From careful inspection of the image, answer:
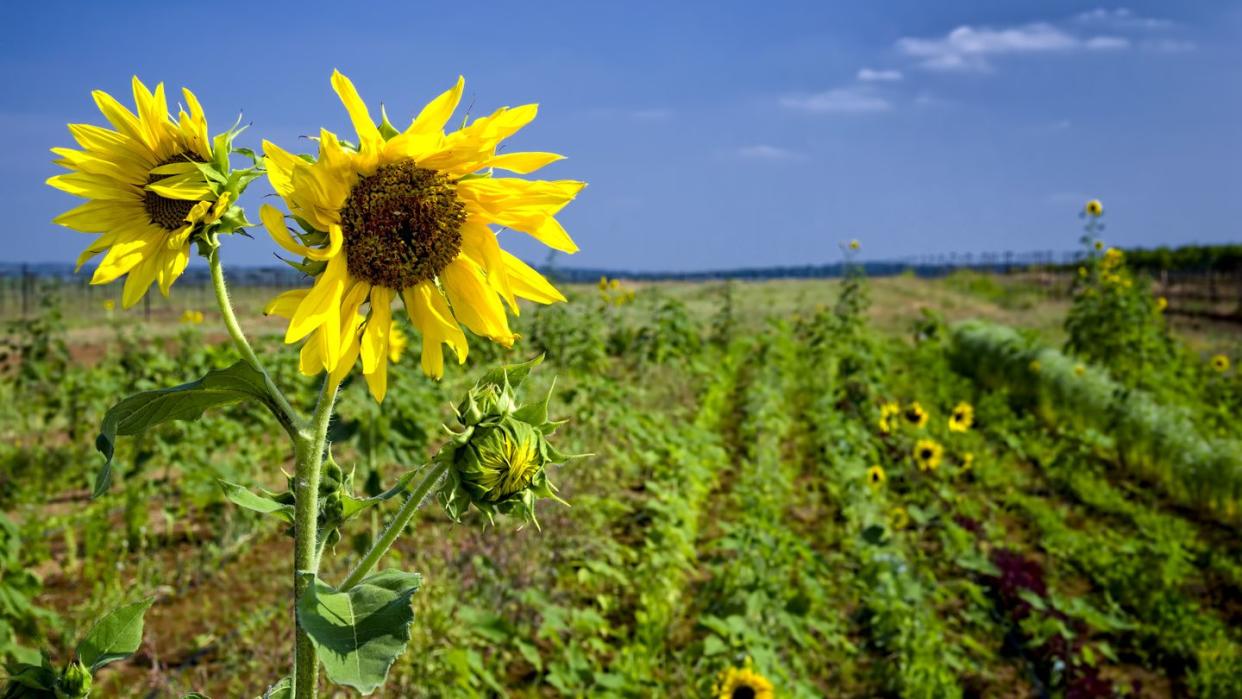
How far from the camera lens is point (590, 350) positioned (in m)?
9.29

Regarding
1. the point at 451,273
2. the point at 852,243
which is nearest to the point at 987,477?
the point at 852,243

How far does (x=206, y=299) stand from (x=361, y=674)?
40045 mm

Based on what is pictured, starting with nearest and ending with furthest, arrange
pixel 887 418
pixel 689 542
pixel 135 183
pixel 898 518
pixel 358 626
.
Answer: pixel 358 626 < pixel 135 183 < pixel 689 542 < pixel 898 518 < pixel 887 418

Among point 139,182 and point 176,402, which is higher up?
point 139,182

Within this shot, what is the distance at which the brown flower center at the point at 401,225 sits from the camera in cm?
116

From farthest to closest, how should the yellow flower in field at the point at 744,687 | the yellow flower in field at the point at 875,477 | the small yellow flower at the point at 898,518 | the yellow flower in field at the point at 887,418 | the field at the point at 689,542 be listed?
1. the yellow flower in field at the point at 887,418
2. the yellow flower in field at the point at 875,477
3. the small yellow flower at the point at 898,518
4. the field at the point at 689,542
5. the yellow flower in field at the point at 744,687

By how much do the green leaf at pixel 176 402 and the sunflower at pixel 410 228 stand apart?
13cm

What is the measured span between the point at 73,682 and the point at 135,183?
0.68 m

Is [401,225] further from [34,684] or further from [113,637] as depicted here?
[34,684]

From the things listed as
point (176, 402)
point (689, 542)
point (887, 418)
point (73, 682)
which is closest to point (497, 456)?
point (176, 402)

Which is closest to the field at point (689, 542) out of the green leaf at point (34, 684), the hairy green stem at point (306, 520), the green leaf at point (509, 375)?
the green leaf at point (509, 375)

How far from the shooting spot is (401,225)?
46.8 inches

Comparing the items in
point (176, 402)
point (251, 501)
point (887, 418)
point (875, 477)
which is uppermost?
point (176, 402)

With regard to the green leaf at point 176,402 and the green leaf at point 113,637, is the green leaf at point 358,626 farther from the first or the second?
the green leaf at point 113,637
